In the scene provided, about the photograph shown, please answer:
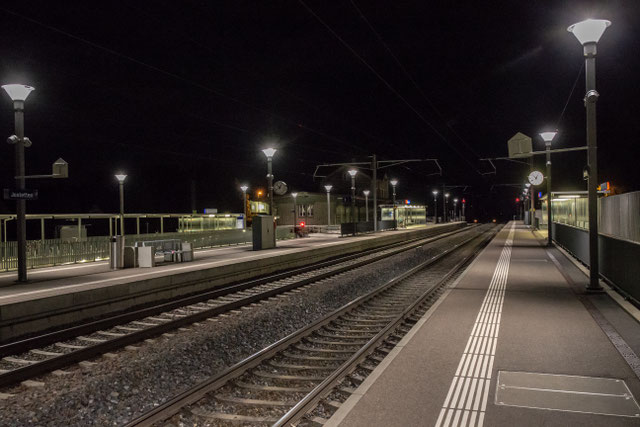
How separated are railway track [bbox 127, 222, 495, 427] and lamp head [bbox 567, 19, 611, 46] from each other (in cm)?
685

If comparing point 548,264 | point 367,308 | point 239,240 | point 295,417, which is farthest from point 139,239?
point 295,417

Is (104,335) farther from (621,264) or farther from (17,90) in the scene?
(621,264)

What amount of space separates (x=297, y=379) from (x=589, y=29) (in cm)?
932

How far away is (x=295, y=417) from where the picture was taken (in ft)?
16.1

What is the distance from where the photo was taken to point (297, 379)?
6.41 metres

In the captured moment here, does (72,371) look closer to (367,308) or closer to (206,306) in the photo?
(206,306)

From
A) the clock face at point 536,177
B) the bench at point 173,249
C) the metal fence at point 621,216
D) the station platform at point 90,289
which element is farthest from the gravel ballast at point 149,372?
the clock face at point 536,177

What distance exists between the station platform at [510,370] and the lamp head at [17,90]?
475 inches

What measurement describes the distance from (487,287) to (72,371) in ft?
31.6

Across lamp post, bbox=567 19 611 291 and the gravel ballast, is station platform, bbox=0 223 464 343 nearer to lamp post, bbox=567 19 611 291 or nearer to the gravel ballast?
the gravel ballast

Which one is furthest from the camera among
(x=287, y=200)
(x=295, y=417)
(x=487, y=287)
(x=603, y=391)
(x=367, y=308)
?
(x=287, y=200)

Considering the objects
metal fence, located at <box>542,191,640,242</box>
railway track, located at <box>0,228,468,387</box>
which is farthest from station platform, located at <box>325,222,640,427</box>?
railway track, located at <box>0,228,468,387</box>

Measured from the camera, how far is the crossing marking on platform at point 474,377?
4574 millimetres

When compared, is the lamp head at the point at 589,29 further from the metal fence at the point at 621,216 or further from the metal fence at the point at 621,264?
the metal fence at the point at 621,264
